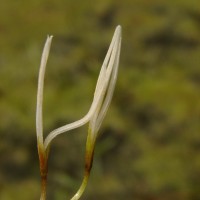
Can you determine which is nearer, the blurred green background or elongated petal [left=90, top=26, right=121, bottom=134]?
elongated petal [left=90, top=26, right=121, bottom=134]

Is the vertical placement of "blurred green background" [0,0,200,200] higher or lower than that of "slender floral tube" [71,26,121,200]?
lower

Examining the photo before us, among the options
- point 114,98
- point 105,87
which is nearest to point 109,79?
point 105,87

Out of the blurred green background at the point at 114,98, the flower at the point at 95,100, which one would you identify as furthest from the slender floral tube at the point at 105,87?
the blurred green background at the point at 114,98

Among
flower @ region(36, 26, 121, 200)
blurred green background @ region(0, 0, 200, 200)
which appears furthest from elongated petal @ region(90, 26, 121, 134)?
blurred green background @ region(0, 0, 200, 200)

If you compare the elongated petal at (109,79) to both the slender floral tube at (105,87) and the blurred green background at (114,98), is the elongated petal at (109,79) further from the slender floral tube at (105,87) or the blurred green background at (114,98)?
the blurred green background at (114,98)

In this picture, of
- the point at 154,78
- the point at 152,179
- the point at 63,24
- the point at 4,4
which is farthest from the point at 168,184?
the point at 4,4

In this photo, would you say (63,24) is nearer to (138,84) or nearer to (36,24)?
(36,24)

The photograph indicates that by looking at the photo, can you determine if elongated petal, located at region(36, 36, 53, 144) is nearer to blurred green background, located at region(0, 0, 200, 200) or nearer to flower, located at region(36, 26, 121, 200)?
flower, located at region(36, 26, 121, 200)

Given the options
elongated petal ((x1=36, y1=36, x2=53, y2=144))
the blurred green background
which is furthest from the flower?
the blurred green background
